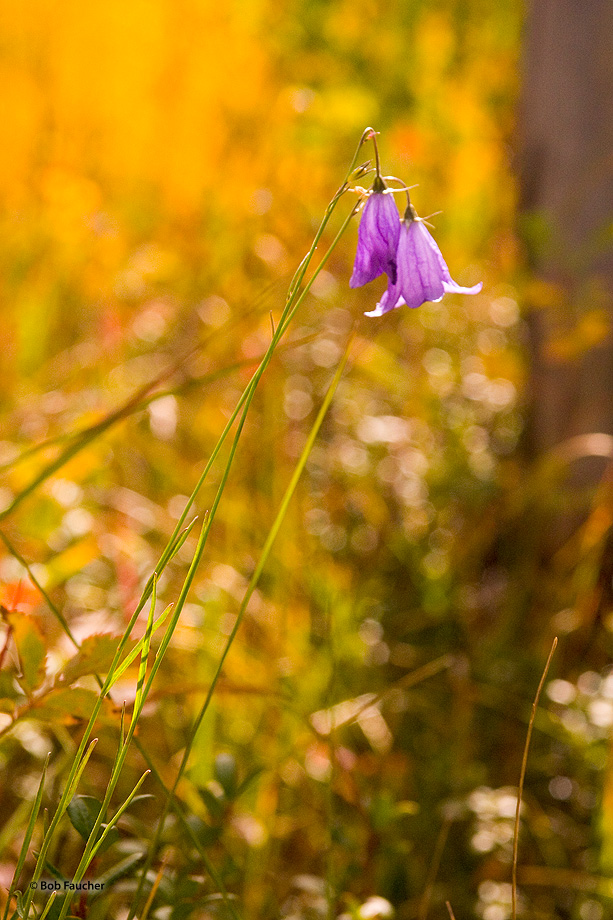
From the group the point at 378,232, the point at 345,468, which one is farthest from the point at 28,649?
the point at 345,468

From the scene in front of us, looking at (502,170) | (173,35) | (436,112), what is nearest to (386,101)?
(436,112)

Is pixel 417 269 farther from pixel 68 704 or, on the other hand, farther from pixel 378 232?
pixel 68 704

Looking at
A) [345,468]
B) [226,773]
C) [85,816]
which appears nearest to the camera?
[85,816]

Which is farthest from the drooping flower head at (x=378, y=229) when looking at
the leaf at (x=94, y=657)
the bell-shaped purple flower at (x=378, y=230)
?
the leaf at (x=94, y=657)

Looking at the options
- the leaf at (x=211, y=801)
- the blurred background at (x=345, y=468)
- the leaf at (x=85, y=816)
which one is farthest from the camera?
the blurred background at (x=345, y=468)

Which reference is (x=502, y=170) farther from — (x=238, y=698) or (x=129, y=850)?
(x=129, y=850)

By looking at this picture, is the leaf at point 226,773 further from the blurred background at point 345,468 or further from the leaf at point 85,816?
the leaf at point 85,816
